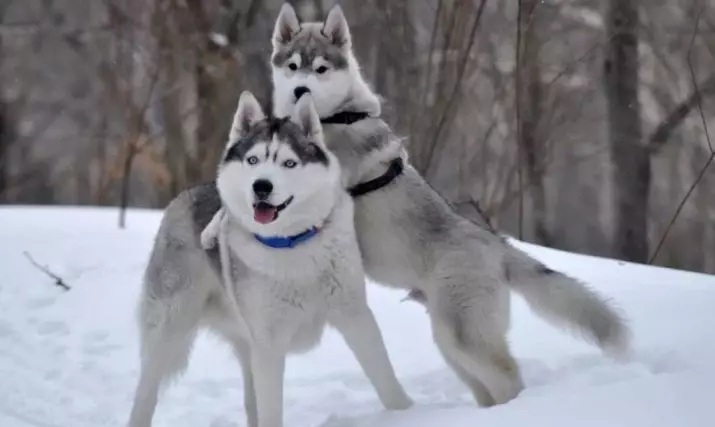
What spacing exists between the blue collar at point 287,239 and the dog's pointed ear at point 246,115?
1.59 ft

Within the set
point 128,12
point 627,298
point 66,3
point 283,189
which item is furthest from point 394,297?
point 66,3

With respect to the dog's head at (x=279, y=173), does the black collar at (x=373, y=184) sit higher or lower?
lower

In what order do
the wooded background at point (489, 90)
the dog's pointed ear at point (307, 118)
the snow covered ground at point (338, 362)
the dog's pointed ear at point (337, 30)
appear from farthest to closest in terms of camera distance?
the wooded background at point (489, 90), the dog's pointed ear at point (337, 30), the dog's pointed ear at point (307, 118), the snow covered ground at point (338, 362)

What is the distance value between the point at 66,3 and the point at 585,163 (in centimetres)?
835

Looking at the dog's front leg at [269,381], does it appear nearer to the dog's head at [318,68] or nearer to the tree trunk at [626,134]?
the dog's head at [318,68]

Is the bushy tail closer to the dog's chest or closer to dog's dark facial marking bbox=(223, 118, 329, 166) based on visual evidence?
the dog's chest

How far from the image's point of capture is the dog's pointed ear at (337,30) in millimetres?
4246

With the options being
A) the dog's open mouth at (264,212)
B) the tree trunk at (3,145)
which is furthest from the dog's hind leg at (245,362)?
the tree trunk at (3,145)

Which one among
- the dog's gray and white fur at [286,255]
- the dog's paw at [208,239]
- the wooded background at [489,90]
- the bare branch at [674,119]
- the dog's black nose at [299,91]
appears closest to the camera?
the dog's gray and white fur at [286,255]

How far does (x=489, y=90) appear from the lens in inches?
458

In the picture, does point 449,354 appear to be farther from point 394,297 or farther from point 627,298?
point 394,297

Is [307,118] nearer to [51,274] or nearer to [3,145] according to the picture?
[51,274]

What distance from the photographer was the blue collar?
3.62 m

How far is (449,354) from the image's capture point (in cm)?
384
